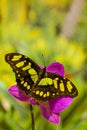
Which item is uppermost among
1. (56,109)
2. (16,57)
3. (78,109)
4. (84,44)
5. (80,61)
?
(16,57)

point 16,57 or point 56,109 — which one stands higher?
point 16,57

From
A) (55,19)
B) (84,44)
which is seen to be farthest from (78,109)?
(55,19)

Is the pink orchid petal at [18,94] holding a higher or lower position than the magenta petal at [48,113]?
higher

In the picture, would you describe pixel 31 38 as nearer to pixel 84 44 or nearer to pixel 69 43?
pixel 69 43

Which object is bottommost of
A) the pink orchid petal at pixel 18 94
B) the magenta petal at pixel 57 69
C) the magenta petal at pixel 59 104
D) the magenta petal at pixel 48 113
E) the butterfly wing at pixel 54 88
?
the magenta petal at pixel 48 113
